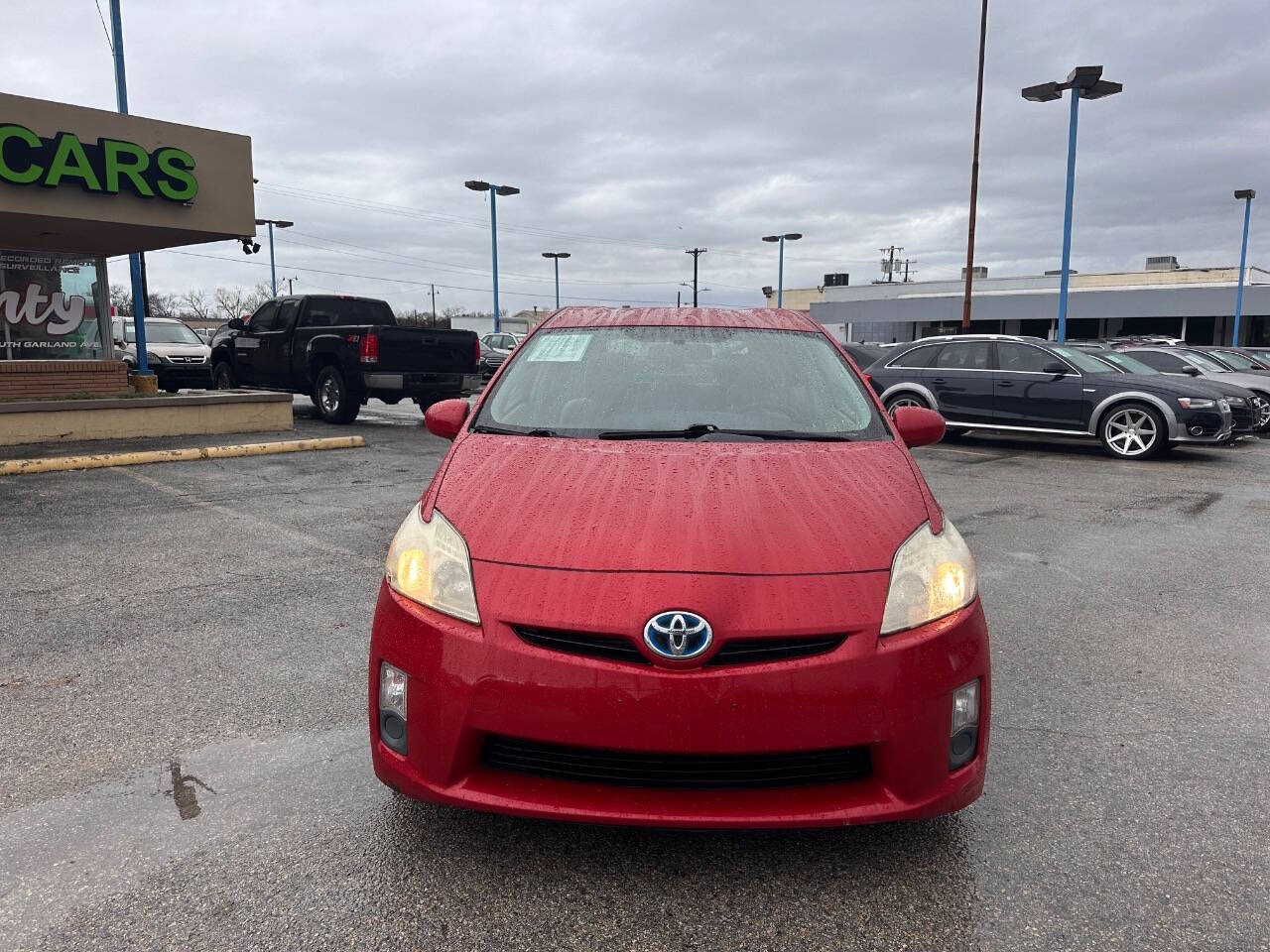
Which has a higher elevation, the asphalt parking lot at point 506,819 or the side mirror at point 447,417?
the side mirror at point 447,417

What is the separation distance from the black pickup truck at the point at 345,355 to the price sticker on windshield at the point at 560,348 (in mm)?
9672

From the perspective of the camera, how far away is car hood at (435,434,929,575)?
2381mm

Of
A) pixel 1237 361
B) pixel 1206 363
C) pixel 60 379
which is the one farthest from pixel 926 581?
pixel 1237 361

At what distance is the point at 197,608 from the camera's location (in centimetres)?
470

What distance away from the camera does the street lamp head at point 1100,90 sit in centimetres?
1908

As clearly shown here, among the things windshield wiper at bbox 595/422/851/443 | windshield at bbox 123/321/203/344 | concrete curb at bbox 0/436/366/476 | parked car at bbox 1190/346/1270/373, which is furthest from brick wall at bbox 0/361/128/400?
parked car at bbox 1190/346/1270/373

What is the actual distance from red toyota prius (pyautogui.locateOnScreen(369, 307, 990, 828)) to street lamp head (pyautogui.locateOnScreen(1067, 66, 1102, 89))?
800 inches

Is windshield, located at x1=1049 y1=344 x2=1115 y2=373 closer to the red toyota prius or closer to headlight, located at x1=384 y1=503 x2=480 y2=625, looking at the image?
the red toyota prius

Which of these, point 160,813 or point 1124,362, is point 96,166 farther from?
point 1124,362

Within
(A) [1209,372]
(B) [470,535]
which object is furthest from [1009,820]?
(A) [1209,372]

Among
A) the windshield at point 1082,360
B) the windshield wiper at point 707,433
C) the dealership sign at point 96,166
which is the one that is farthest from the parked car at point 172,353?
the windshield wiper at point 707,433

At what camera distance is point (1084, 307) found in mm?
45219

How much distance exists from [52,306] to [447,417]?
12.6 meters

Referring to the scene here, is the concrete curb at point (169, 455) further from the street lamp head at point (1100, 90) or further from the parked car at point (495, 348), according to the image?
the street lamp head at point (1100, 90)
